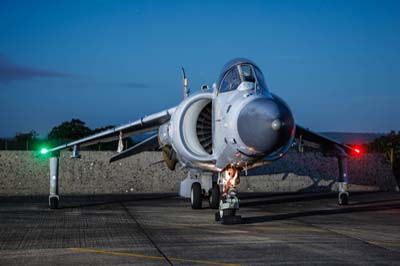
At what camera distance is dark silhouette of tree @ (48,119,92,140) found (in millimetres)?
52094

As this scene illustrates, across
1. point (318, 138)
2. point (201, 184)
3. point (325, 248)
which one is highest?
point (318, 138)

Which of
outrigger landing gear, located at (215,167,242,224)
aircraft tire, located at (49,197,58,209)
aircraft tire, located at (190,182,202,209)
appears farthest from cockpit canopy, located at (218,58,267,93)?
aircraft tire, located at (49,197,58,209)

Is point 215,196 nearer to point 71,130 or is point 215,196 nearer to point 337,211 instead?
point 337,211

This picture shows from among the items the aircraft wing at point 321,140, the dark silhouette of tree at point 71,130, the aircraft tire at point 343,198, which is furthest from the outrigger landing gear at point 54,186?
the dark silhouette of tree at point 71,130

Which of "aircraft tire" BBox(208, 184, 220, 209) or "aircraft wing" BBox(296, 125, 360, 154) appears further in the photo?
"aircraft wing" BBox(296, 125, 360, 154)

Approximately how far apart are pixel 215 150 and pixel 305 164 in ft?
50.6

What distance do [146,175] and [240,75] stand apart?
1471 cm

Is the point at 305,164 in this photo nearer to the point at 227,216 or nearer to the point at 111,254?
the point at 227,216

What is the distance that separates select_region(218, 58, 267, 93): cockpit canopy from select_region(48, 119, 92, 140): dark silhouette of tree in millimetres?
39471

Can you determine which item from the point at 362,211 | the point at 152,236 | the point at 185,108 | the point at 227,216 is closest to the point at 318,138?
the point at 362,211

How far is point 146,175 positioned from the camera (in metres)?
26.8

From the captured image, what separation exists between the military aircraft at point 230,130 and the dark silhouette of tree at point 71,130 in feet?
117

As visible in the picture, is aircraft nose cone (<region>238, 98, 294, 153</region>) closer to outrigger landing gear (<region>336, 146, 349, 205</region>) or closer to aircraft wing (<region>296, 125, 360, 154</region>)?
aircraft wing (<region>296, 125, 360, 154</region>)

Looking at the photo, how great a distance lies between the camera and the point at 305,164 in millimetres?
28156
